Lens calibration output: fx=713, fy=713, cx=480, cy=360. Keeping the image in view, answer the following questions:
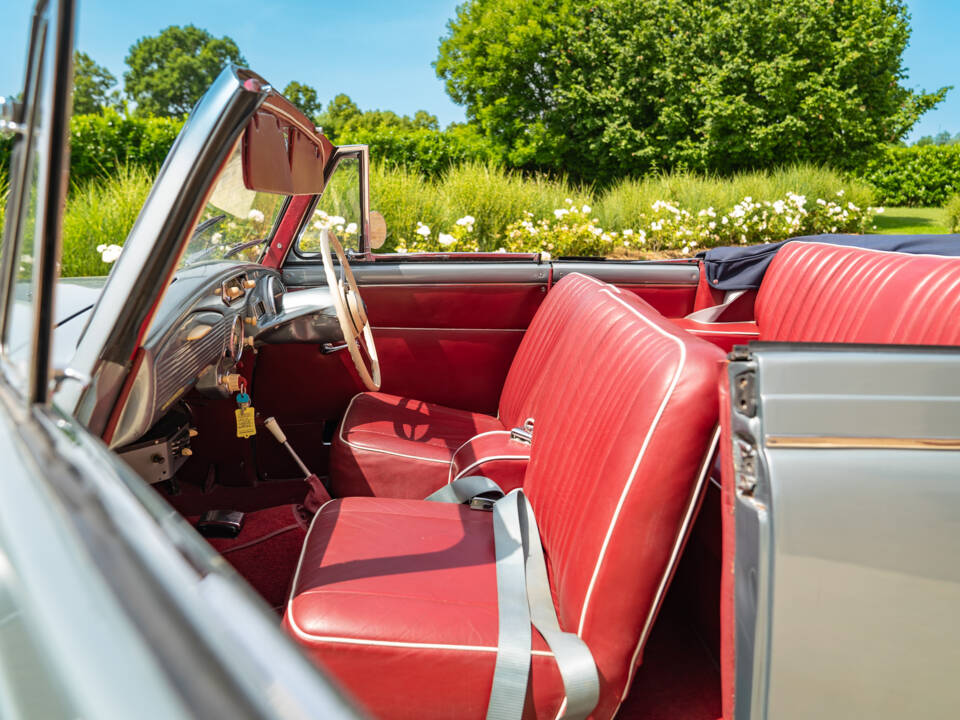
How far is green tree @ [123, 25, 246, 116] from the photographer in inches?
112

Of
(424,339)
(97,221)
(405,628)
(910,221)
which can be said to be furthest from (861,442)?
(910,221)

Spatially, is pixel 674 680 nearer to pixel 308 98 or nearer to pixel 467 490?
pixel 467 490

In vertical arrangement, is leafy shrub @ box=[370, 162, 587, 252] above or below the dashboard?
above

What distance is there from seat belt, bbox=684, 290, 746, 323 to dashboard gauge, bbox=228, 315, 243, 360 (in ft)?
6.73

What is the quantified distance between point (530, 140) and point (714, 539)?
22818 mm

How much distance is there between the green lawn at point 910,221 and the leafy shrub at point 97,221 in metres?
16.7

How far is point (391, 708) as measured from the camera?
1.38m

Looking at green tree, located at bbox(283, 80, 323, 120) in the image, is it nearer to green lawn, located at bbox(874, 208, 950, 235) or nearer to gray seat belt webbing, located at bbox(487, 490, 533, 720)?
green lawn, located at bbox(874, 208, 950, 235)

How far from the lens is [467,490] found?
2135mm

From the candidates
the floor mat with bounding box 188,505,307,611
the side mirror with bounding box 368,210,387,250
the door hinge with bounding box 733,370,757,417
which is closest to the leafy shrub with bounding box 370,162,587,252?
the side mirror with bounding box 368,210,387,250

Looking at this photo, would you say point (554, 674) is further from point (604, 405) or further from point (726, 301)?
point (726, 301)

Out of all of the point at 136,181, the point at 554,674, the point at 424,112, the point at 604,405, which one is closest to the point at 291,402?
the point at 604,405

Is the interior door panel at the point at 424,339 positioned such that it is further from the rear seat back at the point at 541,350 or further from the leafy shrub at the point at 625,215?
the leafy shrub at the point at 625,215

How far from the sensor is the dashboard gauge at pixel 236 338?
2391mm
